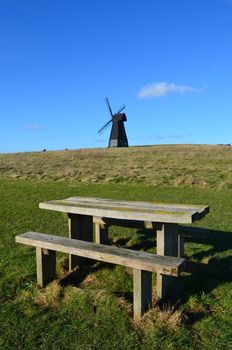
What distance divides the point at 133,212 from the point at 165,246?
0.56 metres

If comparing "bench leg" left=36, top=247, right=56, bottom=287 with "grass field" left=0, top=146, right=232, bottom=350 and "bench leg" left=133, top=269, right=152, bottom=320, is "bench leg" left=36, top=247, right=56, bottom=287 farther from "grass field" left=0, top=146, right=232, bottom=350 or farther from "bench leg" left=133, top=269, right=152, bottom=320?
"bench leg" left=133, top=269, right=152, bottom=320

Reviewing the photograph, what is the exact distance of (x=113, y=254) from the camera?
14.0ft

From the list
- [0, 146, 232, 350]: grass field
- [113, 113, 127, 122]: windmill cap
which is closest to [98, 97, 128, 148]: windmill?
[113, 113, 127, 122]: windmill cap

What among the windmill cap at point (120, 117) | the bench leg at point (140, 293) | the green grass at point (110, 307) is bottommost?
the green grass at point (110, 307)

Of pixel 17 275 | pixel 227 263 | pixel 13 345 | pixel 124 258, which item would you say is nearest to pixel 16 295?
pixel 17 275

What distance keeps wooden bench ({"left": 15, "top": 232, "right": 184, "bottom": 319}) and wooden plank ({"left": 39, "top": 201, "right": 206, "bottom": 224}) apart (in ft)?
1.56

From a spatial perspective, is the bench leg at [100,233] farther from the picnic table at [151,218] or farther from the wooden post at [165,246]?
the wooden post at [165,246]

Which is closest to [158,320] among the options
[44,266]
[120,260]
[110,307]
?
[110,307]

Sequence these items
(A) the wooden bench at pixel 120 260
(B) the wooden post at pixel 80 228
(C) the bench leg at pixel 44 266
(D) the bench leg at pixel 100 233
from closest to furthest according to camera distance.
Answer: (A) the wooden bench at pixel 120 260 → (C) the bench leg at pixel 44 266 → (B) the wooden post at pixel 80 228 → (D) the bench leg at pixel 100 233

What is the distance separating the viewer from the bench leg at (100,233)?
6.34 m

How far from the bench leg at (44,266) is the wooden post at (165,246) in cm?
140

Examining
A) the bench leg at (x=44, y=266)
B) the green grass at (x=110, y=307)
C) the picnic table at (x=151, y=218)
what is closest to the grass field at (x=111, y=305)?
the green grass at (x=110, y=307)

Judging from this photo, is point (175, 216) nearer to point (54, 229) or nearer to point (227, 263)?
point (227, 263)

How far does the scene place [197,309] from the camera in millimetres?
4215
